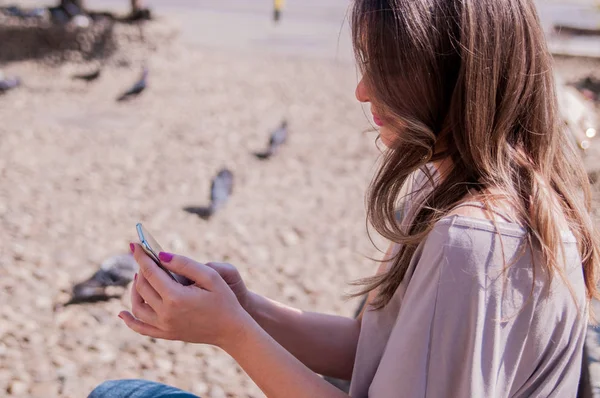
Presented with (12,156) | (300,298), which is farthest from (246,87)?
(300,298)

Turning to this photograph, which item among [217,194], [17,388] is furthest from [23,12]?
[17,388]

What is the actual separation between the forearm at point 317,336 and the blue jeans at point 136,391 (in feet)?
1.00

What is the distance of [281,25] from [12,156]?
843cm

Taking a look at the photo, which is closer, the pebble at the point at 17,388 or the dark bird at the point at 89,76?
the pebble at the point at 17,388

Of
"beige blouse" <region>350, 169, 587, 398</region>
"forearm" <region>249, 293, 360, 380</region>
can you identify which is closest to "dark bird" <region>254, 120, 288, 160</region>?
"forearm" <region>249, 293, 360, 380</region>

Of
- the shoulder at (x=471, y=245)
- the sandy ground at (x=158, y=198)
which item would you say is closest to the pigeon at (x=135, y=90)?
the sandy ground at (x=158, y=198)

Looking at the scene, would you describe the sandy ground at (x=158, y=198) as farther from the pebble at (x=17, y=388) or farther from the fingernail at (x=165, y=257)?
the fingernail at (x=165, y=257)

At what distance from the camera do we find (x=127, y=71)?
8.34 metres

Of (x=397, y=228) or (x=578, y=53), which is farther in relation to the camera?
(x=578, y=53)

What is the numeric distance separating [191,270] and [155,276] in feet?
0.25

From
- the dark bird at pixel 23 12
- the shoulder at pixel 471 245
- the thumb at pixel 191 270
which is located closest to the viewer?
the shoulder at pixel 471 245

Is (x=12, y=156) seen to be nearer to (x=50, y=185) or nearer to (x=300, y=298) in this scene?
(x=50, y=185)

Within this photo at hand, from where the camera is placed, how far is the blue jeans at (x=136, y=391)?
6.03 feet

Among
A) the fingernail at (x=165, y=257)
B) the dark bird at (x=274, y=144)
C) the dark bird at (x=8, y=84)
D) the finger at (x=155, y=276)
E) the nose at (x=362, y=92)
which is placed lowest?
the dark bird at (x=274, y=144)
